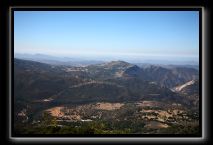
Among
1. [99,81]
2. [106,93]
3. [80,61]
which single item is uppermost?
[80,61]

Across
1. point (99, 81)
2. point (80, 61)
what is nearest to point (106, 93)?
point (99, 81)

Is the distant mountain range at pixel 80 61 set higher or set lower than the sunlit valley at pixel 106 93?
higher

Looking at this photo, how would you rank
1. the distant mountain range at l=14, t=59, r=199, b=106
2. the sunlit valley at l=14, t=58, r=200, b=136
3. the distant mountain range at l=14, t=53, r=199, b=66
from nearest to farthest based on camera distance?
the sunlit valley at l=14, t=58, r=200, b=136 → the distant mountain range at l=14, t=53, r=199, b=66 → the distant mountain range at l=14, t=59, r=199, b=106

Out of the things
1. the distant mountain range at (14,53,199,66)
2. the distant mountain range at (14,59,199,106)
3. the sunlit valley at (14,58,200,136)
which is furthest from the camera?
the distant mountain range at (14,59,199,106)

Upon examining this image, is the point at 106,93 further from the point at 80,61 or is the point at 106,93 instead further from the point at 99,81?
the point at 80,61

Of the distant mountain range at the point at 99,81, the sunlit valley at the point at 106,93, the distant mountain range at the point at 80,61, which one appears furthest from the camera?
the distant mountain range at the point at 99,81

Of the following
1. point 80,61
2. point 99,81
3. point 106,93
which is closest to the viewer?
point 80,61

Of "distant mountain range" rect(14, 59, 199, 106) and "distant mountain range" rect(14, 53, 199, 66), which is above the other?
"distant mountain range" rect(14, 53, 199, 66)

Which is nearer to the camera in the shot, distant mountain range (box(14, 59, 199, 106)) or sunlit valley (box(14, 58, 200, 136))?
sunlit valley (box(14, 58, 200, 136))
